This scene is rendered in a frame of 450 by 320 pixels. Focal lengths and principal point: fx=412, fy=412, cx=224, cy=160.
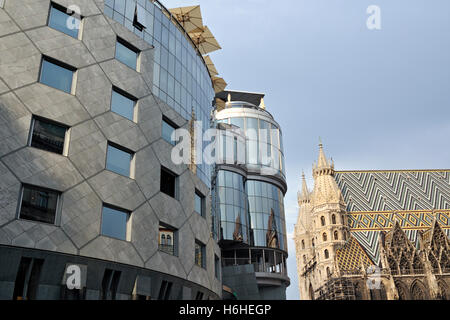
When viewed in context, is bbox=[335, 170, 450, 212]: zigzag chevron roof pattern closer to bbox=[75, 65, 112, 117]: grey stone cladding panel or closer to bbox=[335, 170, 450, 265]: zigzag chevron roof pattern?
bbox=[335, 170, 450, 265]: zigzag chevron roof pattern

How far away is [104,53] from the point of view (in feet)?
91.4

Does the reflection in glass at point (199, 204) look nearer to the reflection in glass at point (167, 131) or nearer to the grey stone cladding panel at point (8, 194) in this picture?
the reflection in glass at point (167, 131)

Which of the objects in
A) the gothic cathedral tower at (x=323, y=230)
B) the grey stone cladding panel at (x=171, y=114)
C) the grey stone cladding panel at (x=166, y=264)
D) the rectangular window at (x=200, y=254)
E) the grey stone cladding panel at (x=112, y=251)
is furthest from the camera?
the gothic cathedral tower at (x=323, y=230)

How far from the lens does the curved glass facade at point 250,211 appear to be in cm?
5212

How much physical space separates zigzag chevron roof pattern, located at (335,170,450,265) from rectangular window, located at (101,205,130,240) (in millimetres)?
66043

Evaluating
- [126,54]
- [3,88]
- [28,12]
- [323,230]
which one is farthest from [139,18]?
Answer: [323,230]

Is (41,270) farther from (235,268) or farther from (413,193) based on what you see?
(413,193)

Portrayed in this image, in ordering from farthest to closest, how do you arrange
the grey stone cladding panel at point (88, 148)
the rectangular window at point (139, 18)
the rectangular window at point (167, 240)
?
the rectangular window at point (139, 18), the rectangular window at point (167, 240), the grey stone cladding panel at point (88, 148)

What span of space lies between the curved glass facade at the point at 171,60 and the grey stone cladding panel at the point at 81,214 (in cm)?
1056

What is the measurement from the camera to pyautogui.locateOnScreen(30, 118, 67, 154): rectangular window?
74.8 feet

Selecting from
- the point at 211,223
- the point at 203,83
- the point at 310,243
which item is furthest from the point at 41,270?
the point at 310,243

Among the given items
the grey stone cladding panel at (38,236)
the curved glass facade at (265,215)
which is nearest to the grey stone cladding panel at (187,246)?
the grey stone cladding panel at (38,236)

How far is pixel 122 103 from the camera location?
28.4 m
